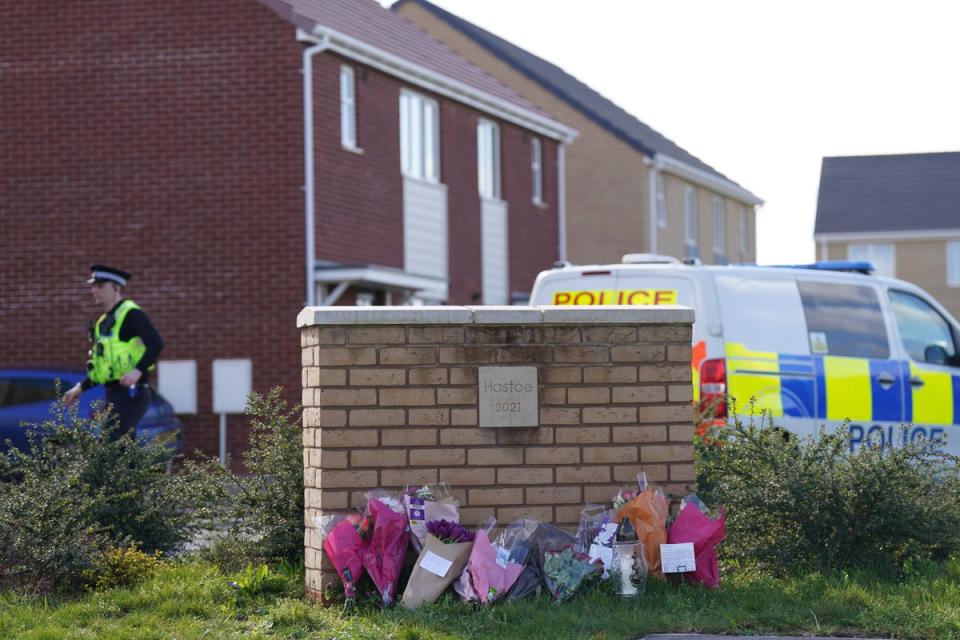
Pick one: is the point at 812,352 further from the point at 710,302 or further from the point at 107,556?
the point at 107,556

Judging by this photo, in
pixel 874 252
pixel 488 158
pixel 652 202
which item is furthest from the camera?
pixel 874 252

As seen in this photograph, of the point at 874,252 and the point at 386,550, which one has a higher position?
the point at 874,252

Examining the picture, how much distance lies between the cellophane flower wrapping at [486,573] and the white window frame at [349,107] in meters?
14.7

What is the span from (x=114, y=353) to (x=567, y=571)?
461 cm

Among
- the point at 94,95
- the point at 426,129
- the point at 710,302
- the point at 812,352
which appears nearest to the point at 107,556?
the point at 710,302

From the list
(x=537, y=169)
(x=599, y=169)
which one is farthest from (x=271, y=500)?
(x=599, y=169)

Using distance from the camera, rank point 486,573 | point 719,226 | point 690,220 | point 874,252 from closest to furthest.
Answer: point 486,573 → point 690,220 → point 719,226 → point 874,252

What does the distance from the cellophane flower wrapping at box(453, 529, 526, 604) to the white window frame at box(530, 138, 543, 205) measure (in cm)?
2148

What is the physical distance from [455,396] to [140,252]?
13762 mm

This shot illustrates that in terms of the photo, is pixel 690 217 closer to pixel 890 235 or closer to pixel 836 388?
pixel 890 235

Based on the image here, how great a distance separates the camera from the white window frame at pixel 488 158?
1033 inches

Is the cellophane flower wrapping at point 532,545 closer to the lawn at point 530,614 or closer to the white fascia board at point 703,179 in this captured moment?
the lawn at point 530,614

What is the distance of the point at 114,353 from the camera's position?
34.9 feet

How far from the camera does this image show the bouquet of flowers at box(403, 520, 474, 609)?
707cm
